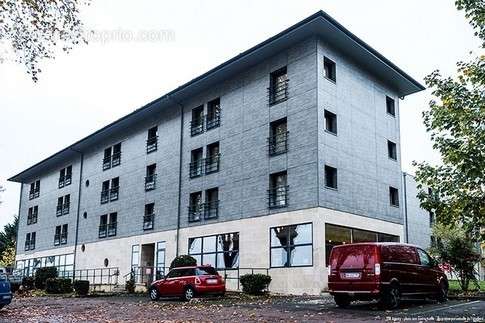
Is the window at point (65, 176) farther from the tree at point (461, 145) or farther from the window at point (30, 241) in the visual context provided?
the tree at point (461, 145)

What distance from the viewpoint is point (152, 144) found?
36062 mm

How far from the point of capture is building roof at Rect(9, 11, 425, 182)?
24875mm

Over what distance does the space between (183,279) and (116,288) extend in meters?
13.2

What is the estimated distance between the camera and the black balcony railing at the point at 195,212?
30.3m

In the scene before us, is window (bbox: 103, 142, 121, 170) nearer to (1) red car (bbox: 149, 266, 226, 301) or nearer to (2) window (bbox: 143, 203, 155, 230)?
(2) window (bbox: 143, 203, 155, 230)

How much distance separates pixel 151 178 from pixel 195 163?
4.95 metres

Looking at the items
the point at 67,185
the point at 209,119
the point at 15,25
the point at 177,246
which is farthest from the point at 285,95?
the point at 67,185

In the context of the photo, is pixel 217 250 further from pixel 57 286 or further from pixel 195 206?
pixel 57 286

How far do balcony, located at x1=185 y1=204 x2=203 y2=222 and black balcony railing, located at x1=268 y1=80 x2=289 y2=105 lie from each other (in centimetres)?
758

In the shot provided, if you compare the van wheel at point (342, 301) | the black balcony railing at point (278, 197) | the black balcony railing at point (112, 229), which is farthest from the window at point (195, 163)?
the van wheel at point (342, 301)

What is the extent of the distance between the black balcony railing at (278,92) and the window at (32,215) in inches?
1330

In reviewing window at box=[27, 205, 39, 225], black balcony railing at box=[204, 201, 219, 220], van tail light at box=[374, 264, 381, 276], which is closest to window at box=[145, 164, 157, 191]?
black balcony railing at box=[204, 201, 219, 220]

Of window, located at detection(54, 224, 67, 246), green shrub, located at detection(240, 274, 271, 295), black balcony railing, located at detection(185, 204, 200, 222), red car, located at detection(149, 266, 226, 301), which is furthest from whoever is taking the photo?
window, located at detection(54, 224, 67, 246)

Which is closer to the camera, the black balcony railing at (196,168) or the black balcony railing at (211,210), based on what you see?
the black balcony railing at (211,210)
